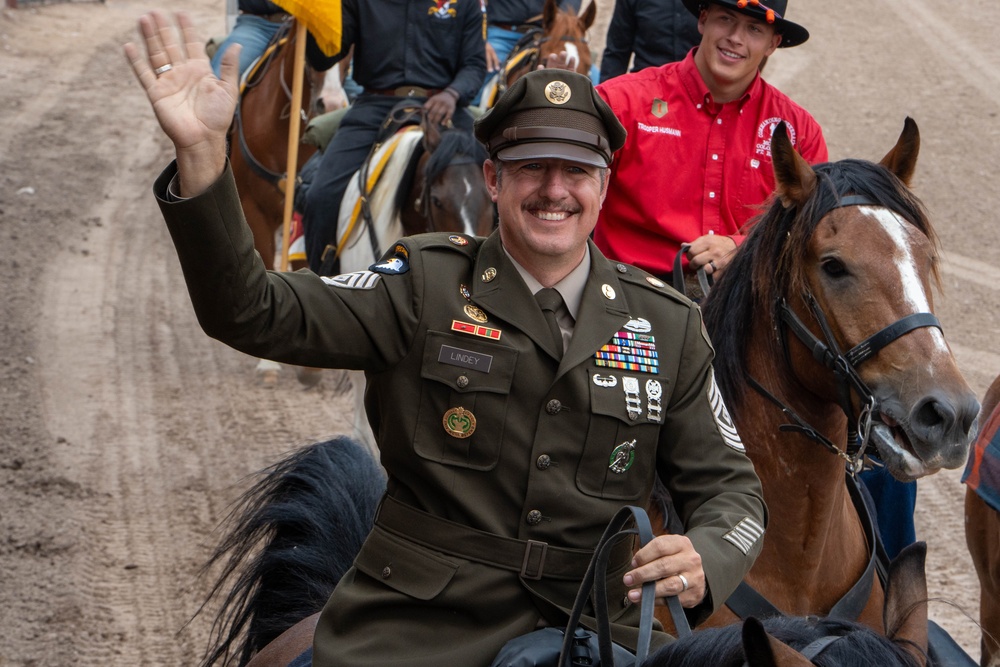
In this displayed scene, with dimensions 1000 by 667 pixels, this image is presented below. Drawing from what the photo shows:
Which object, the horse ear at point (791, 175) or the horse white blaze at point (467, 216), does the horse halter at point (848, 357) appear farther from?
the horse white blaze at point (467, 216)

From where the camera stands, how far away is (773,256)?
3.55 meters

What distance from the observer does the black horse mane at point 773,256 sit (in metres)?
3.40

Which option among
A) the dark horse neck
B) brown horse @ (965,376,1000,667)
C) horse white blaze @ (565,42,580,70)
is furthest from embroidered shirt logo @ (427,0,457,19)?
the dark horse neck

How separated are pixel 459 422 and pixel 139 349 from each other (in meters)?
6.81

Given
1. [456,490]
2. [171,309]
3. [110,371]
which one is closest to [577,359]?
[456,490]

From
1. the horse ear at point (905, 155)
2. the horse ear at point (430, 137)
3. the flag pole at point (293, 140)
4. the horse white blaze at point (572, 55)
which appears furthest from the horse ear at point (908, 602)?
the horse white blaze at point (572, 55)

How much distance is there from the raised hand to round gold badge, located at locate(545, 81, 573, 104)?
0.69 metres

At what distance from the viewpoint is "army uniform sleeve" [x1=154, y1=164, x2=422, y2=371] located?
2.23 metres

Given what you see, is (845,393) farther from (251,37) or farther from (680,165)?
(251,37)

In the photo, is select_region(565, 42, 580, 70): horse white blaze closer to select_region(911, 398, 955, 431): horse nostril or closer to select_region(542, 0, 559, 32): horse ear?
select_region(542, 0, 559, 32): horse ear

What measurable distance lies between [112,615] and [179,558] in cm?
58

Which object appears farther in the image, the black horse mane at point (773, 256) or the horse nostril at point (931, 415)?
the black horse mane at point (773, 256)

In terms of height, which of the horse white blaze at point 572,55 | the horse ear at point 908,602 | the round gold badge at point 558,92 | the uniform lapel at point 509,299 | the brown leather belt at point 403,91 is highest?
the round gold badge at point 558,92

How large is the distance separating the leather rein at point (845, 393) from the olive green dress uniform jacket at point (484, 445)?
74cm
